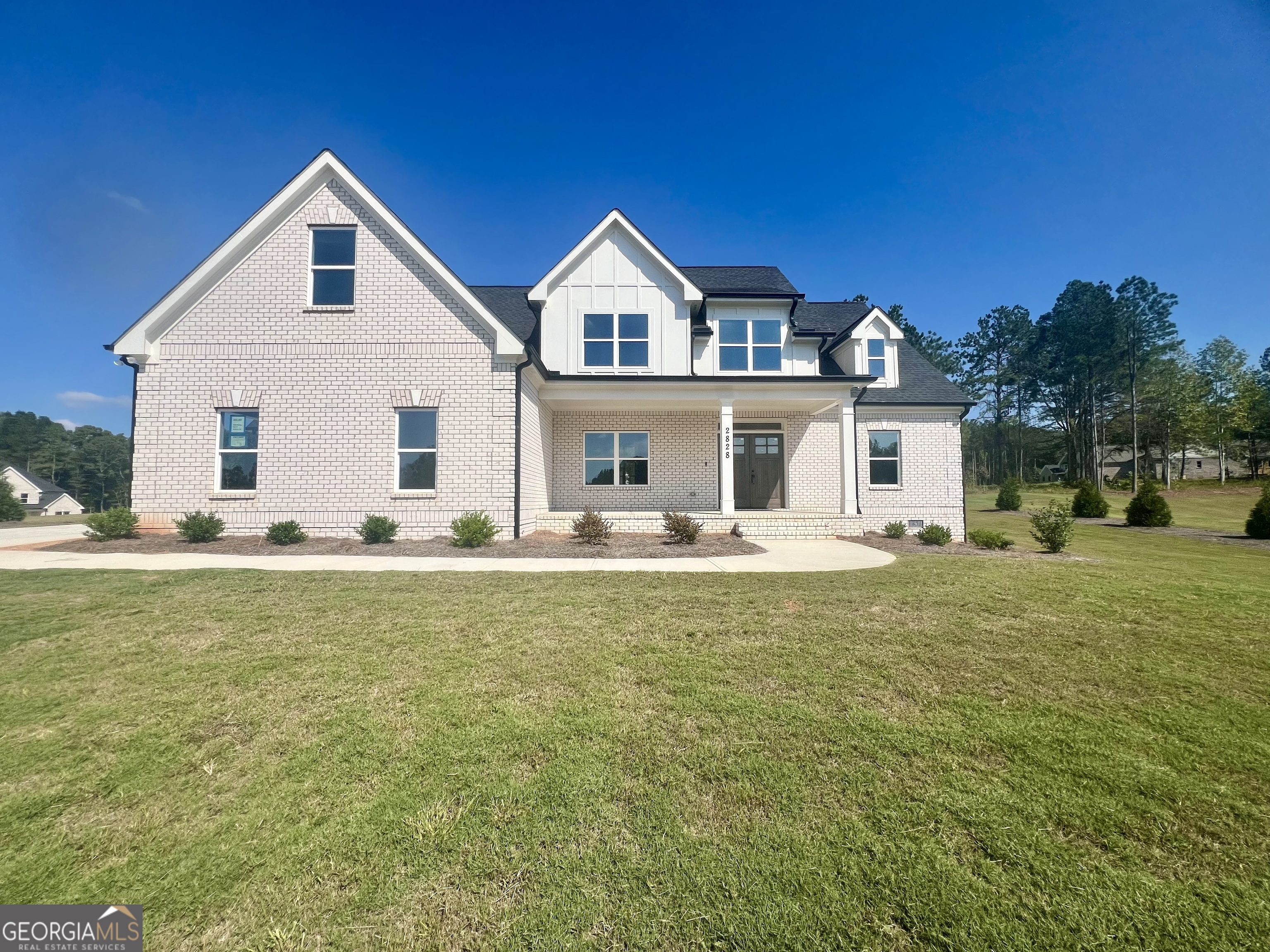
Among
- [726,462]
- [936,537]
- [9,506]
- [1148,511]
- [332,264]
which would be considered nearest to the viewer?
[332,264]

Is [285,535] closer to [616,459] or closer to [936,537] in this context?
[616,459]

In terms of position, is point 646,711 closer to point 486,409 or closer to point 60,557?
point 486,409

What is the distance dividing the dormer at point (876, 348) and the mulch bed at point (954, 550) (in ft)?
19.5

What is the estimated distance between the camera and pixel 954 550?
1108 cm

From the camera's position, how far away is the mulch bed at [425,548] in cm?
928

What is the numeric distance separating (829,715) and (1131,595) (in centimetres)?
622

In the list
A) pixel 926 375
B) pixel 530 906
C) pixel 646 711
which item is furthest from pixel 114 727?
pixel 926 375

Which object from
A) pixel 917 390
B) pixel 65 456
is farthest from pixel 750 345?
pixel 65 456

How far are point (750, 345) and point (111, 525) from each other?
643 inches

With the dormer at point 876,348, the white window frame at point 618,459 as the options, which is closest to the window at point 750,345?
the dormer at point 876,348

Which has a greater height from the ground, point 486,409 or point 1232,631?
point 486,409

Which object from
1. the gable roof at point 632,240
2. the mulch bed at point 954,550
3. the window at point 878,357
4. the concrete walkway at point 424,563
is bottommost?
the mulch bed at point 954,550

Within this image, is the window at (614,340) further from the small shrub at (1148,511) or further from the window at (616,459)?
the small shrub at (1148,511)

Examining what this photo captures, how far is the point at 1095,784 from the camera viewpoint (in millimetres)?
2668
